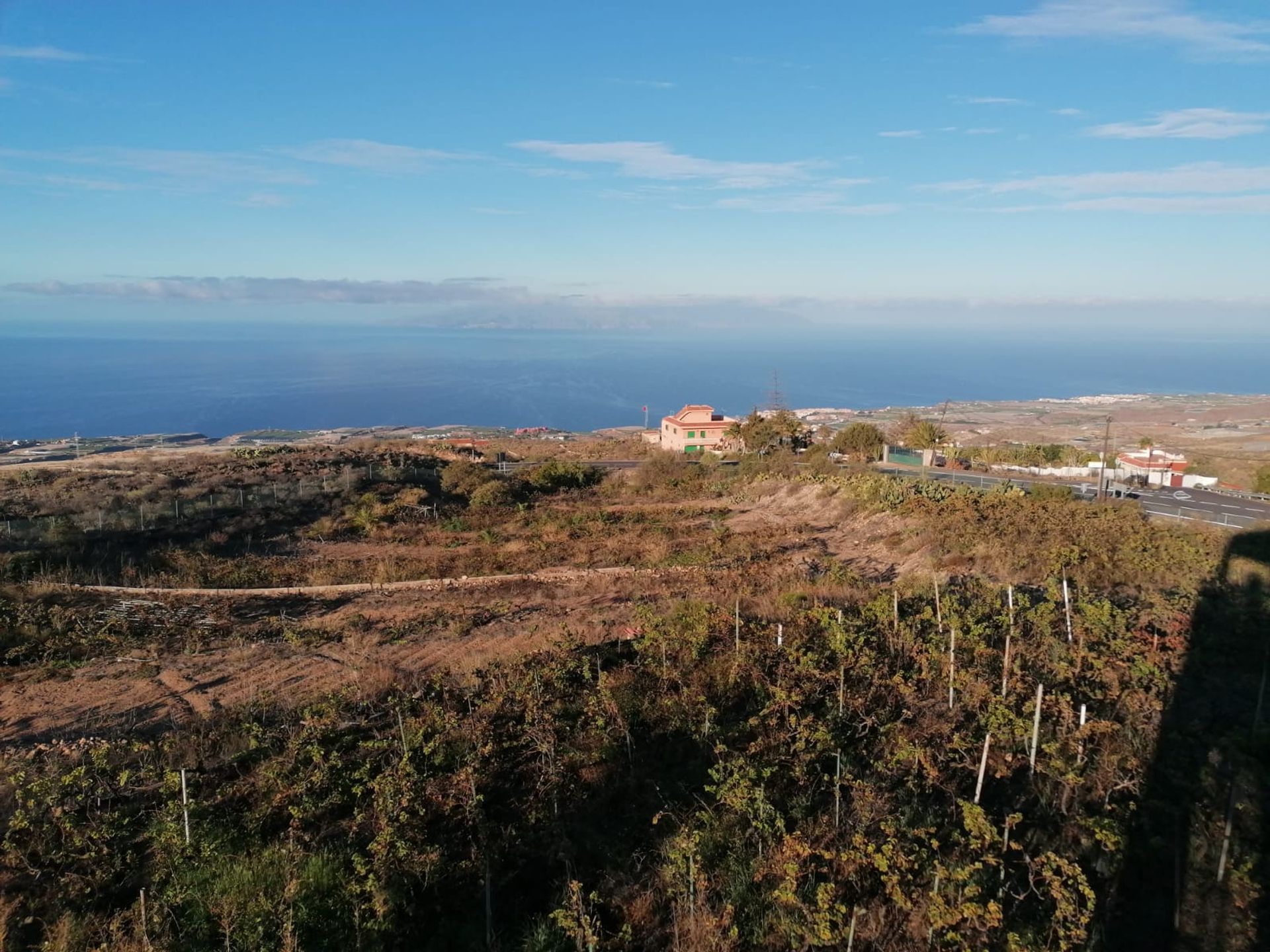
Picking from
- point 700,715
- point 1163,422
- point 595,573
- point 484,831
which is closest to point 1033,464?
point 595,573

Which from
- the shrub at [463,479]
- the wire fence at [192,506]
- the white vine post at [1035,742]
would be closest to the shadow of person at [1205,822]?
the white vine post at [1035,742]

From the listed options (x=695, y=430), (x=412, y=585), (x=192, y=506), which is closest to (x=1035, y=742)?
(x=412, y=585)

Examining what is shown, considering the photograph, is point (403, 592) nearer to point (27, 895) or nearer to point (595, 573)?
point (595, 573)

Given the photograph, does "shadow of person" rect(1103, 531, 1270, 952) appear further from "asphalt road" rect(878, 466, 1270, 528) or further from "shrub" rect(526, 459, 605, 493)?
"shrub" rect(526, 459, 605, 493)

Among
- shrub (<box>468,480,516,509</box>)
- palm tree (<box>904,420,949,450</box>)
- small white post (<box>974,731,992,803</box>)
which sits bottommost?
shrub (<box>468,480,516,509</box>)

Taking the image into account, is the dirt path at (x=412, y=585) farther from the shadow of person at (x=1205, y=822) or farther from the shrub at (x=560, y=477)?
the shrub at (x=560, y=477)

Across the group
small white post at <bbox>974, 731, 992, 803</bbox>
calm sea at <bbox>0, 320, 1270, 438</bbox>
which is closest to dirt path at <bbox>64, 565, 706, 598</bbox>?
small white post at <bbox>974, 731, 992, 803</bbox>

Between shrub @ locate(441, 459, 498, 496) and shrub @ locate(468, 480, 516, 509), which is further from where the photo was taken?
shrub @ locate(441, 459, 498, 496)
